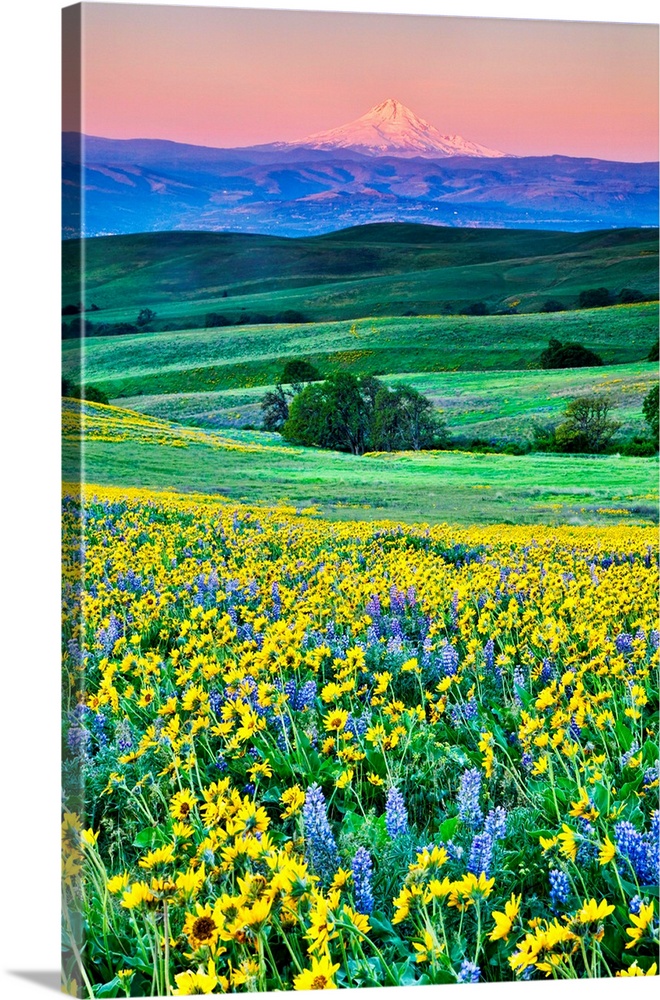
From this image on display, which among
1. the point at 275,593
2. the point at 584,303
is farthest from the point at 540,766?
the point at 584,303

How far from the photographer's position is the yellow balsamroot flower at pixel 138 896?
12.1 ft

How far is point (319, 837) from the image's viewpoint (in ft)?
13.1

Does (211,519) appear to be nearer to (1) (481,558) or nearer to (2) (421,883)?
(1) (481,558)

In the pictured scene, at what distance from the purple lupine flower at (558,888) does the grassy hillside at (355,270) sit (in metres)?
2.06

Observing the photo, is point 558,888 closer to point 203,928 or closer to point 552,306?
point 203,928

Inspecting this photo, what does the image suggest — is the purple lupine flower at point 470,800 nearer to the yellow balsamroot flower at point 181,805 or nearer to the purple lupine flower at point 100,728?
the yellow balsamroot flower at point 181,805

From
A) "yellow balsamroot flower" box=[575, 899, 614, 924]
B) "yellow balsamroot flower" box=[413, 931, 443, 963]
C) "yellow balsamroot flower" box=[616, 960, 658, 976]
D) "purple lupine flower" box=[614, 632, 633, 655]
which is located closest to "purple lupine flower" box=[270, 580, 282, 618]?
"yellow balsamroot flower" box=[413, 931, 443, 963]

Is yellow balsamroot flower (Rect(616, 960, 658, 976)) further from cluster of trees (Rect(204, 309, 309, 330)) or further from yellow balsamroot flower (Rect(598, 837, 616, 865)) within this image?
cluster of trees (Rect(204, 309, 309, 330))

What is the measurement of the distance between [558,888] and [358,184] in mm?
2637

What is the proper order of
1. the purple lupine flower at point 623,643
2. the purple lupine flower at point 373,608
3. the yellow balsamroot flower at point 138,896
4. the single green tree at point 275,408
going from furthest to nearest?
the purple lupine flower at point 623,643 < the purple lupine flower at point 373,608 < the single green tree at point 275,408 < the yellow balsamroot flower at point 138,896

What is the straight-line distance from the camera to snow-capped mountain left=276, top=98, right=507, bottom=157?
14.4 feet

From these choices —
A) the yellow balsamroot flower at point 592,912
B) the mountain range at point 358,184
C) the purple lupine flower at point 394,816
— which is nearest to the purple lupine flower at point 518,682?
the purple lupine flower at point 394,816

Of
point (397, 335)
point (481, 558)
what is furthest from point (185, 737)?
point (397, 335)

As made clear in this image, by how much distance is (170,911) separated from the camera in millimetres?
3771
